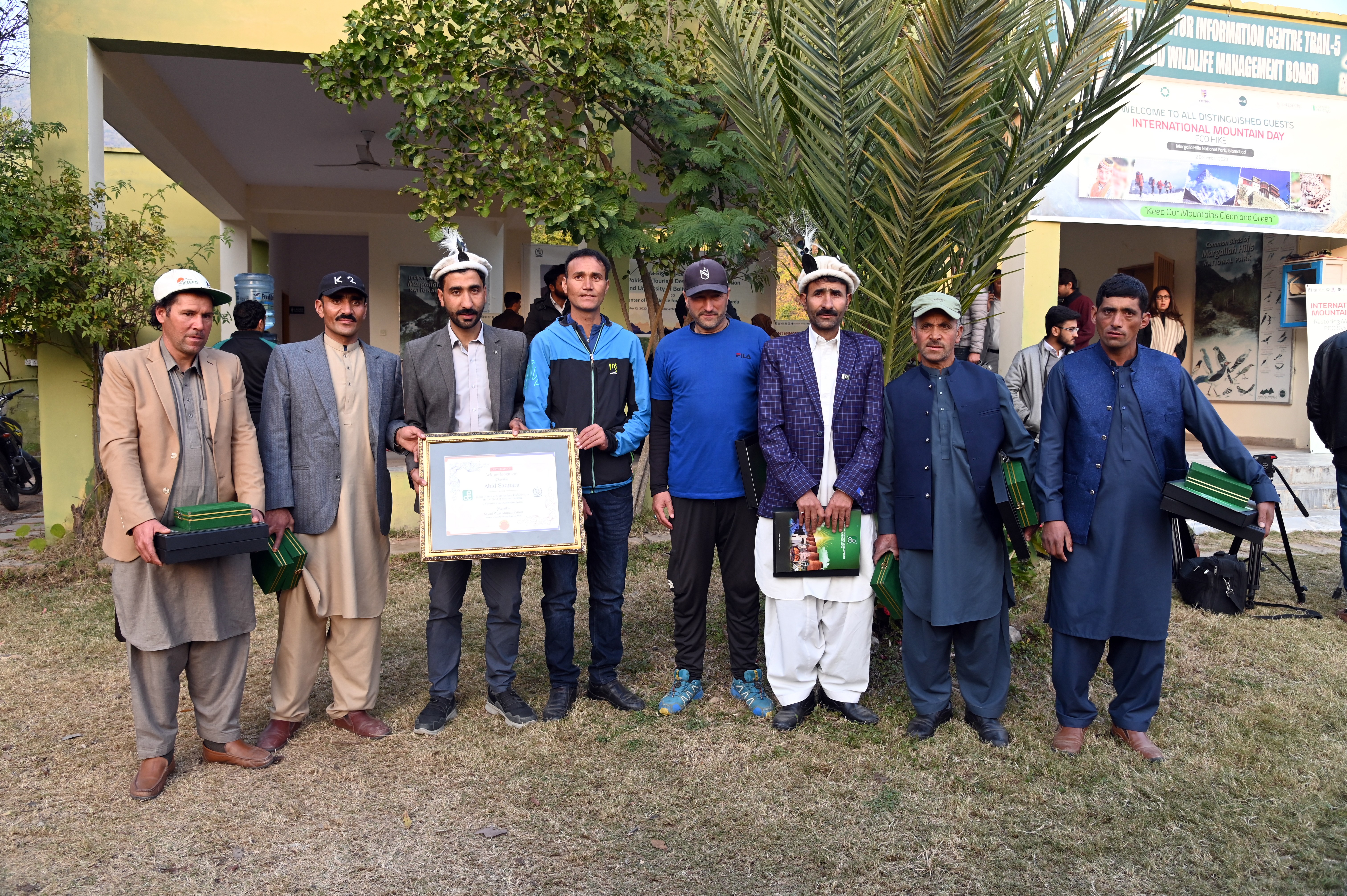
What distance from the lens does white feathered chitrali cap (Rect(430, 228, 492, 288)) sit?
426cm

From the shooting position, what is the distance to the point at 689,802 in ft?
12.3

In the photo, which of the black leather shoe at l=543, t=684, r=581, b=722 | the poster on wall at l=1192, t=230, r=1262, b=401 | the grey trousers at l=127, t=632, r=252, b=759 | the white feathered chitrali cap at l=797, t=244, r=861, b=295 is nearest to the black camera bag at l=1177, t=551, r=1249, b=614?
the white feathered chitrali cap at l=797, t=244, r=861, b=295

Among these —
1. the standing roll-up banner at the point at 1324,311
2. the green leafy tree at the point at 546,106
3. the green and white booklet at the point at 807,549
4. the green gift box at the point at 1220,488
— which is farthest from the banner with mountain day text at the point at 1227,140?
the green and white booklet at the point at 807,549

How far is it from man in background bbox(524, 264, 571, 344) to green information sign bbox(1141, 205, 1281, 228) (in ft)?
22.4

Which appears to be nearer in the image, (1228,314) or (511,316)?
(511,316)

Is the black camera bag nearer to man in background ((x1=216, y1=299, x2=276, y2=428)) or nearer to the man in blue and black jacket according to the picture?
the man in blue and black jacket

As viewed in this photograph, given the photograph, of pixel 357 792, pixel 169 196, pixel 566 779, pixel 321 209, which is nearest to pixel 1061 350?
pixel 566 779

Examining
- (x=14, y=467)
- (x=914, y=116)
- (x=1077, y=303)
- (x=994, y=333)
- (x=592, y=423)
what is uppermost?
(x=914, y=116)

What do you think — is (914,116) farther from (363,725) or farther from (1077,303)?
(1077,303)

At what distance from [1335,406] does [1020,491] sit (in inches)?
155

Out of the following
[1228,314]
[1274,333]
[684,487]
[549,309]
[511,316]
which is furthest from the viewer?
[1228,314]

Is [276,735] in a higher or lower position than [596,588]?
lower

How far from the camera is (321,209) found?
50.0ft

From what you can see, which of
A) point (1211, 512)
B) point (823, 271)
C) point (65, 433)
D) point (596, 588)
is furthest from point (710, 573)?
point (65, 433)
